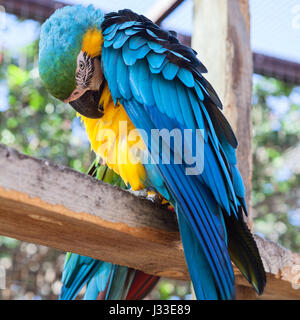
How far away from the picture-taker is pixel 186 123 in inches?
41.3

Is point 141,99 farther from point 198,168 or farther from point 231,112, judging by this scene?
point 231,112

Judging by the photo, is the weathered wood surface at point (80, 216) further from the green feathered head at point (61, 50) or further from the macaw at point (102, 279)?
the green feathered head at point (61, 50)

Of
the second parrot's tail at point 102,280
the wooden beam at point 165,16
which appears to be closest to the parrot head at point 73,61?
the second parrot's tail at point 102,280

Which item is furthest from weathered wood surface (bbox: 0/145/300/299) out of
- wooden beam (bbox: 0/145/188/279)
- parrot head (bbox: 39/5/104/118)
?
parrot head (bbox: 39/5/104/118)

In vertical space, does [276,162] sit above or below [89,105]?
above

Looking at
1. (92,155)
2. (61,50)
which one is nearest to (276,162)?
(92,155)

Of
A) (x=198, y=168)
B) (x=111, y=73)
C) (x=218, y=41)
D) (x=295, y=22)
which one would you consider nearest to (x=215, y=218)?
(x=198, y=168)

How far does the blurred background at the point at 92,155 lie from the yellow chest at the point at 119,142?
0.44 m

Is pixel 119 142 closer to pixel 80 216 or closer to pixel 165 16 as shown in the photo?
pixel 80 216

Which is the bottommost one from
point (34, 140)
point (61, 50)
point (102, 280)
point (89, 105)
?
point (102, 280)

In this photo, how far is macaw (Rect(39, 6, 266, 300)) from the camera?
910 millimetres

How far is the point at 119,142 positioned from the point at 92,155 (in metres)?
1.78

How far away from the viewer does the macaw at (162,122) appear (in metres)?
0.91

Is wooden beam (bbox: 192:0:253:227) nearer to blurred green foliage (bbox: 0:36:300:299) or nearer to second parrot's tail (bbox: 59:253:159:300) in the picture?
second parrot's tail (bbox: 59:253:159:300)
